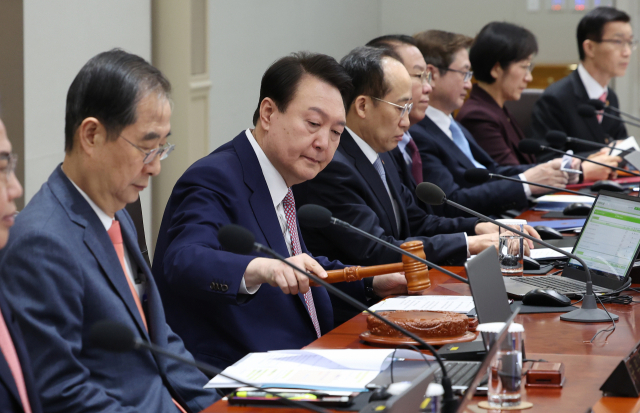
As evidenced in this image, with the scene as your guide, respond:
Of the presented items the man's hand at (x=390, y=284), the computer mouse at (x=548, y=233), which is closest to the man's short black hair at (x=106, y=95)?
the man's hand at (x=390, y=284)

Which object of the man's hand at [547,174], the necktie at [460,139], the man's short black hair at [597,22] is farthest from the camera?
the man's short black hair at [597,22]

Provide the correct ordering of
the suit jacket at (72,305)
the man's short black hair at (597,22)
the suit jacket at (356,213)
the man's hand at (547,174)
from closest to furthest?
the suit jacket at (72,305), the suit jacket at (356,213), the man's hand at (547,174), the man's short black hair at (597,22)

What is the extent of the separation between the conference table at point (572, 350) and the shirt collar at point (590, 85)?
315 centimetres

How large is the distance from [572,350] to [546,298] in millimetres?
384

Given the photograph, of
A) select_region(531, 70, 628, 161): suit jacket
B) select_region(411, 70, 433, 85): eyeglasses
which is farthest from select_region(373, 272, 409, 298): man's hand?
select_region(531, 70, 628, 161): suit jacket

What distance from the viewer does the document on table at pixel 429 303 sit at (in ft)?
6.21

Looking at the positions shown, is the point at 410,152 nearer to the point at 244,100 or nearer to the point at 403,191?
the point at 403,191

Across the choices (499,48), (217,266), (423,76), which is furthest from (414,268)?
(499,48)

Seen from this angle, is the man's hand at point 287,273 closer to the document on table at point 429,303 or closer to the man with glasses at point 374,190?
the document on table at point 429,303

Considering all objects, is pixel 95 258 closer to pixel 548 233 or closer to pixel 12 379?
pixel 12 379

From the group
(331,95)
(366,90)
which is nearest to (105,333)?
(331,95)

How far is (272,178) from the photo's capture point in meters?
2.07

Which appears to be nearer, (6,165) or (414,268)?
(6,165)

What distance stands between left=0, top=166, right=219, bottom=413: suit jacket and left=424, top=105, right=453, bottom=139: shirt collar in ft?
7.99
